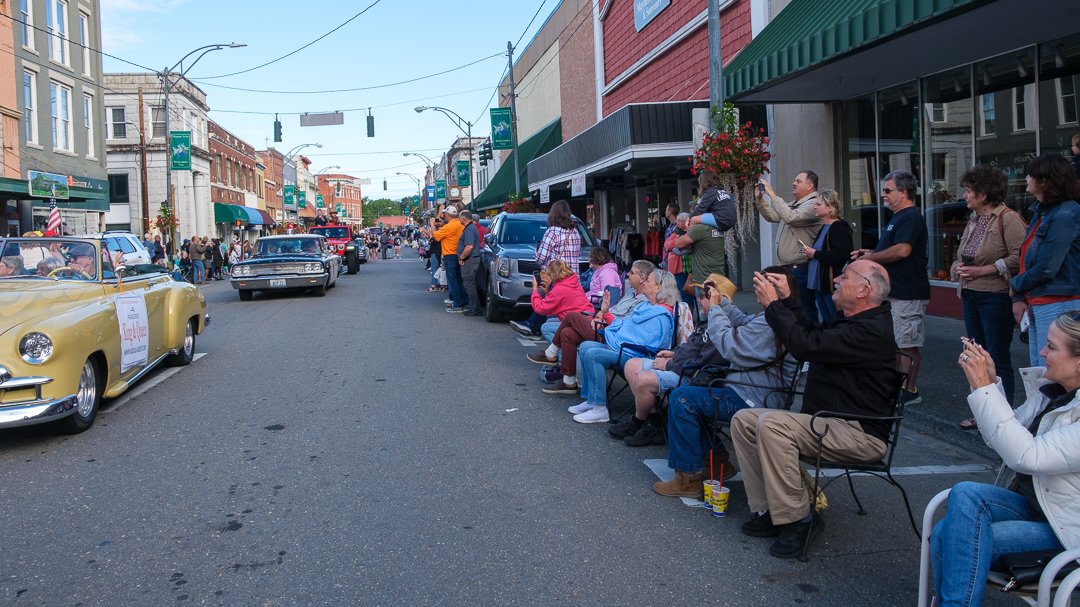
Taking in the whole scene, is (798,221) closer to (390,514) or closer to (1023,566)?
(390,514)

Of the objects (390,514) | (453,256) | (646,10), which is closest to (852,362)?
(390,514)

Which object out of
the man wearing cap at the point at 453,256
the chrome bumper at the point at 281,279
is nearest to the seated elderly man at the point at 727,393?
the man wearing cap at the point at 453,256

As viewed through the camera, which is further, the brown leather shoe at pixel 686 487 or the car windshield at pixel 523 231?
the car windshield at pixel 523 231

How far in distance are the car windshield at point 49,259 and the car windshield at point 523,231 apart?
24.2ft

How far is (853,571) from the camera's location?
12.8 feet

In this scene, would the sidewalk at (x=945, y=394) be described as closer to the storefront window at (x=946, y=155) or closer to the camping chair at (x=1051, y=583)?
the storefront window at (x=946, y=155)

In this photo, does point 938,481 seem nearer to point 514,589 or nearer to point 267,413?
point 514,589

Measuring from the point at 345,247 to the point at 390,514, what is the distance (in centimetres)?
2634

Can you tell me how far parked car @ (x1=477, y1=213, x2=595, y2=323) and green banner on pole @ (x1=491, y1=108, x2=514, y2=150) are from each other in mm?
16668

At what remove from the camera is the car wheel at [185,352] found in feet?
31.1

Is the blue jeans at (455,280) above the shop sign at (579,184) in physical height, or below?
below

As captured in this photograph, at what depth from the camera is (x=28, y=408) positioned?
578cm

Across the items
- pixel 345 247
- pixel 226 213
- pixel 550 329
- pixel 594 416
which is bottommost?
pixel 594 416

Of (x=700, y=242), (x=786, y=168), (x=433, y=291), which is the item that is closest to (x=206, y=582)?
(x=700, y=242)
